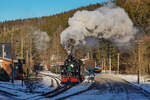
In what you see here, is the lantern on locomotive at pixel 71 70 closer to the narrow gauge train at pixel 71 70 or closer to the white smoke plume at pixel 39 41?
the narrow gauge train at pixel 71 70

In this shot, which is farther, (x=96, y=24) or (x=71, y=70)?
(x=96, y=24)

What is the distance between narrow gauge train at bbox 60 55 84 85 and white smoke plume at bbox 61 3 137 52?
220 centimetres

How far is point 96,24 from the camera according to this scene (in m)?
29.3

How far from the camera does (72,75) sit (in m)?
26.4

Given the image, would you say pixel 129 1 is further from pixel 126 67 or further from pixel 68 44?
pixel 68 44

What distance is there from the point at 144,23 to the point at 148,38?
3666 millimetres

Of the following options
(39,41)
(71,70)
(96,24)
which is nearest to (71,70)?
(71,70)

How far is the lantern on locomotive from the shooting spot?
26.0 m

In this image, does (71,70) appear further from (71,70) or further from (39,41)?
(39,41)

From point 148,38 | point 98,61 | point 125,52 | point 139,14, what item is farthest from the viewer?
point 98,61

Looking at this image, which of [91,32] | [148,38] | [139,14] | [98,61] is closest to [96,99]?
[91,32]

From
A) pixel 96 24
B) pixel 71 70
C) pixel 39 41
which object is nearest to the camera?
pixel 71 70

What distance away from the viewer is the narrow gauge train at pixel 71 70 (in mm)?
25992

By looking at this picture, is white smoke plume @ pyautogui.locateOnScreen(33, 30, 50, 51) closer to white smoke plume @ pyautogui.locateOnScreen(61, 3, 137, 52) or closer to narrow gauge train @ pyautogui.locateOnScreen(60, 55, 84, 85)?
white smoke plume @ pyautogui.locateOnScreen(61, 3, 137, 52)
